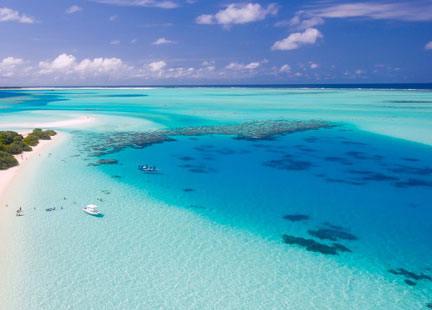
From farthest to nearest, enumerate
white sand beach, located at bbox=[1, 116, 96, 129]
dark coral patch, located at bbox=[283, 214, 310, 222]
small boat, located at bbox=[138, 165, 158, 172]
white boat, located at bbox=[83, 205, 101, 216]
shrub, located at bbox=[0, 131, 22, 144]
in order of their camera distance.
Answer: white sand beach, located at bbox=[1, 116, 96, 129], shrub, located at bbox=[0, 131, 22, 144], small boat, located at bbox=[138, 165, 158, 172], dark coral patch, located at bbox=[283, 214, 310, 222], white boat, located at bbox=[83, 205, 101, 216]

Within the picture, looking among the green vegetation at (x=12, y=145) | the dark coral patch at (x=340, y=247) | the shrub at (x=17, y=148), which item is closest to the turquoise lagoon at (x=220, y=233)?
the dark coral patch at (x=340, y=247)

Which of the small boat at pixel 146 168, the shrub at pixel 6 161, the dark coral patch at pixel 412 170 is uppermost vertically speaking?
the shrub at pixel 6 161

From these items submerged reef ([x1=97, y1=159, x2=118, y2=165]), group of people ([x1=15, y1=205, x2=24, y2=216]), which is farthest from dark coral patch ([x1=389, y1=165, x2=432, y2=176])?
group of people ([x1=15, y1=205, x2=24, y2=216])

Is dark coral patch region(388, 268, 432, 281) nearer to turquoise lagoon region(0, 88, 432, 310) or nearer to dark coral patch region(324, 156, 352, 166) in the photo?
turquoise lagoon region(0, 88, 432, 310)

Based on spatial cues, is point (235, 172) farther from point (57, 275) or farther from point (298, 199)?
point (57, 275)

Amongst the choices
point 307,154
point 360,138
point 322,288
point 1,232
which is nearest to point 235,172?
point 307,154

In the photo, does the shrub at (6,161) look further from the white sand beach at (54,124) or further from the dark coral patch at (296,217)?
the dark coral patch at (296,217)

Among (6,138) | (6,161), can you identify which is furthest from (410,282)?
(6,138)
